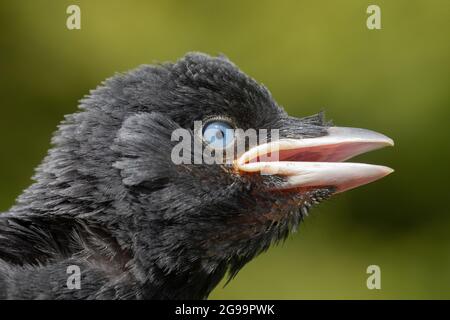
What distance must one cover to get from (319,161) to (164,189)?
2.47 feet

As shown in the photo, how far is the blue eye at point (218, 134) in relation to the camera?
3.32m

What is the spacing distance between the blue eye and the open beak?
0.10 metres

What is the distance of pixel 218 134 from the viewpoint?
3.34m

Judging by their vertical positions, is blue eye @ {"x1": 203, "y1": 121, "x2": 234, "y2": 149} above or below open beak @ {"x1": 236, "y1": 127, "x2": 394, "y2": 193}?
above

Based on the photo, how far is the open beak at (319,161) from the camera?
330 cm

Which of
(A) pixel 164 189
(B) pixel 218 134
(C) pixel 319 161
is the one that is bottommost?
(A) pixel 164 189

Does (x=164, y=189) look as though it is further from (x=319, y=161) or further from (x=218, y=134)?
(x=319, y=161)

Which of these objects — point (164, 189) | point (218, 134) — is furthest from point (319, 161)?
point (164, 189)

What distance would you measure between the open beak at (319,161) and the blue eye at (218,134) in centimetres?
10

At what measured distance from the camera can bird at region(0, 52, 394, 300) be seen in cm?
313

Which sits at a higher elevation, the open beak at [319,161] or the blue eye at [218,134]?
the blue eye at [218,134]

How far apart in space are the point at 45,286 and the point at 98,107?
820mm

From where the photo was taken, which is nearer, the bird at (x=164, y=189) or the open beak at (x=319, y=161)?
the bird at (x=164, y=189)
